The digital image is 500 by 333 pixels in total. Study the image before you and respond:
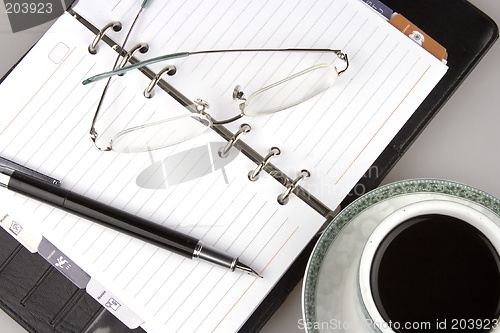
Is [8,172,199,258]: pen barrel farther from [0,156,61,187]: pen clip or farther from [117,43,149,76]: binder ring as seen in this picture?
[117,43,149,76]: binder ring

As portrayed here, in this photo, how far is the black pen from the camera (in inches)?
25.5

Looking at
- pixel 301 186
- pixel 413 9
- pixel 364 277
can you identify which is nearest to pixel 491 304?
pixel 364 277

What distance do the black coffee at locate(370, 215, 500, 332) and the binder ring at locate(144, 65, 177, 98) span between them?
1.04 ft

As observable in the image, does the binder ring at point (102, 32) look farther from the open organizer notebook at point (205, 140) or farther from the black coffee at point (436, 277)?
the black coffee at point (436, 277)

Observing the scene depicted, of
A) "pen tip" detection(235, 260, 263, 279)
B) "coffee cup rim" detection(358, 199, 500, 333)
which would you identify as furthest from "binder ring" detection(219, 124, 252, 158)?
"coffee cup rim" detection(358, 199, 500, 333)

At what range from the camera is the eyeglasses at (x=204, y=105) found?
68 cm

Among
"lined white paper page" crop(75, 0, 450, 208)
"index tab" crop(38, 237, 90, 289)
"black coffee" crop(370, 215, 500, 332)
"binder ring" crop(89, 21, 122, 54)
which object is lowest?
"index tab" crop(38, 237, 90, 289)

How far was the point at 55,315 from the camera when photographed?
0.70 meters

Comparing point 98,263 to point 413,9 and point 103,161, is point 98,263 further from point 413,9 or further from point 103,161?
point 413,9

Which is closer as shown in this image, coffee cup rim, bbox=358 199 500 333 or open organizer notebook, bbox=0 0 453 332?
coffee cup rim, bbox=358 199 500 333

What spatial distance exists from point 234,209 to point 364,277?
21 cm

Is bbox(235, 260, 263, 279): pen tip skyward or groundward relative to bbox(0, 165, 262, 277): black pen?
skyward

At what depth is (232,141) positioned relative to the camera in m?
0.67

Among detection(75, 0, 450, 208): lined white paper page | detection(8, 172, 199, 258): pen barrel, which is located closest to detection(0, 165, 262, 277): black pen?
detection(8, 172, 199, 258): pen barrel
